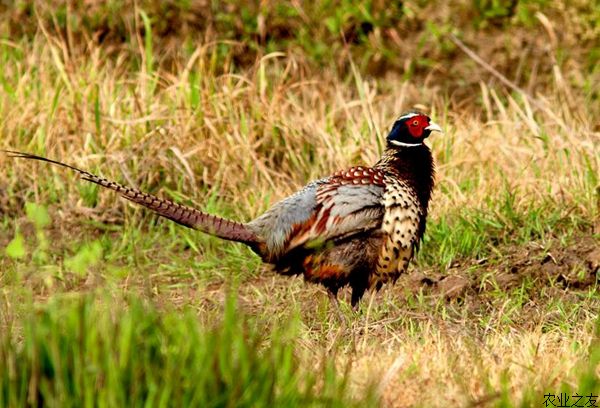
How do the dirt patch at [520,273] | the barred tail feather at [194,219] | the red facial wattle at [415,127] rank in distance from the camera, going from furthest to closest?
the dirt patch at [520,273], the red facial wattle at [415,127], the barred tail feather at [194,219]

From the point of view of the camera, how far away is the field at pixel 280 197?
324cm

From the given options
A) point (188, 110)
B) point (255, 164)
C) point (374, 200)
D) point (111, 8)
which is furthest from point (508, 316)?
point (111, 8)

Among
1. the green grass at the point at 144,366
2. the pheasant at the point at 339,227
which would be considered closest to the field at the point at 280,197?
the green grass at the point at 144,366

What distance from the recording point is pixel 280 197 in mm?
6316

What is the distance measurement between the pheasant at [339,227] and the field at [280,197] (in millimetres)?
173

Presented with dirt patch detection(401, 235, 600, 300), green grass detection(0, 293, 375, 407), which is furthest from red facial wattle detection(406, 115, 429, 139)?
green grass detection(0, 293, 375, 407)

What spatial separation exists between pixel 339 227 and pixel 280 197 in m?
1.55

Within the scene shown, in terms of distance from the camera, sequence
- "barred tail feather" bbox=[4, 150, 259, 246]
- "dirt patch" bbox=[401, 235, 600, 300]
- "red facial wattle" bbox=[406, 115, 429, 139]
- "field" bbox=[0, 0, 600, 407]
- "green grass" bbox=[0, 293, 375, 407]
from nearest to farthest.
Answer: "green grass" bbox=[0, 293, 375, 407]
"field" bbox=[0, 0, 600, 407]
"barred tail feather" bbox=[4, 150, 259, 246]
"red facial wattle" bbox=[406, 115, 429, 139]
"dirt patch" bbox=[401, 235, 600, 300]

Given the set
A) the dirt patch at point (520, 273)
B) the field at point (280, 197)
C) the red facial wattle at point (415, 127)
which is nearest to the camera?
the field at point (280, 197)

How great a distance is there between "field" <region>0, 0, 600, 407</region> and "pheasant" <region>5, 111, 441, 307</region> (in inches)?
6.8

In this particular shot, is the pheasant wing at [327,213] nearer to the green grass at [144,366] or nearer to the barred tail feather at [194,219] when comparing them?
the barred tail feather at [194,219]

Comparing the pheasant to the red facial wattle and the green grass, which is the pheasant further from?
the green grass

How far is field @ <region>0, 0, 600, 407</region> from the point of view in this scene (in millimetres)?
3236

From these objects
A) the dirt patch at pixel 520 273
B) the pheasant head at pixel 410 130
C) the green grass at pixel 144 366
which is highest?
the pheasant head at pixel 410 130
